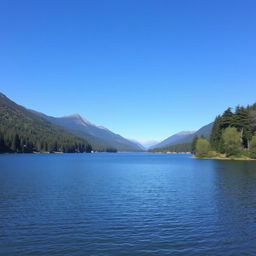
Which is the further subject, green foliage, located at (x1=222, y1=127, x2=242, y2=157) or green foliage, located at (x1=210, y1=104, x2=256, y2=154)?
green foliage, located at (x1=210, y1=104, x2=256, y2=154)

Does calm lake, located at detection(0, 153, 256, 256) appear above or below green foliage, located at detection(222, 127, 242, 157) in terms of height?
below

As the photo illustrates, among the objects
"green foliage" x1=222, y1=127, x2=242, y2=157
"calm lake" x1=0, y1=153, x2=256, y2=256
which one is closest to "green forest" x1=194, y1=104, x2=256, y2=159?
"green foliage" x1=222, y1=127, x2=242, y2=157

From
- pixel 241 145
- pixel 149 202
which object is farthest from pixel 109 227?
pixel 241 145

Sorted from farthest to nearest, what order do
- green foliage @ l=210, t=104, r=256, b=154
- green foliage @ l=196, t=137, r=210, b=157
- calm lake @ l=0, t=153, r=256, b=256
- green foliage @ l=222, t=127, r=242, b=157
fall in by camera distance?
green foliage @ l=196, t=137, r=210, b=157 < green foliage @ l=210, t=104, r=256, b=154 < green foliage @ l=222, t=127, r=242, b=157 < calm lake @ l=0, t=153, r=256, b=256

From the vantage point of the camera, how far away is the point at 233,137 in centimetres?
14525

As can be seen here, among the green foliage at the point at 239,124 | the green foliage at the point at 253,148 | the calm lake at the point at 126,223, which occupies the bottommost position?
the calm lake at the point at 126,223

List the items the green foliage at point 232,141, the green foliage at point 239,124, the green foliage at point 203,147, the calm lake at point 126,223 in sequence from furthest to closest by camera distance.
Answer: the green foliage at point 203,147
the green foliage at point 239,124
the green foliage at point 232,141
the calm lake at point 126,223

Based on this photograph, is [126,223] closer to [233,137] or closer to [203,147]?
[233,137]

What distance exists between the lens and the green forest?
481 feet

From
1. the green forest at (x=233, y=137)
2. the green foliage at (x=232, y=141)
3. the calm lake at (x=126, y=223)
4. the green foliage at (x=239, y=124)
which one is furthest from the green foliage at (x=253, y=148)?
the calm lake at (x=126, y=223)

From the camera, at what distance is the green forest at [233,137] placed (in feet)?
481

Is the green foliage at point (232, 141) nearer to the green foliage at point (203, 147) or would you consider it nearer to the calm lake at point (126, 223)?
the green foliage at point (203, 147)

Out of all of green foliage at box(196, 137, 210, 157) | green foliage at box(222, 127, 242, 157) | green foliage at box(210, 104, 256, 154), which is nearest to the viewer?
green foliage at box(222, 127, 242, 157)

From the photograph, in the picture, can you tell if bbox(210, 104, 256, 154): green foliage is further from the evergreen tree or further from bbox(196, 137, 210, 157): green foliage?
the evergreen tree
